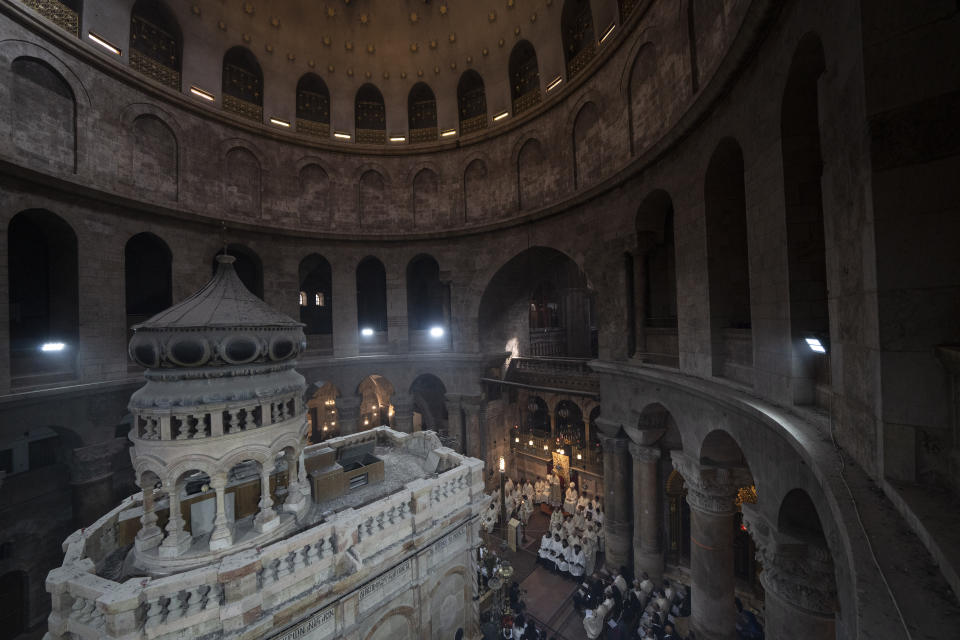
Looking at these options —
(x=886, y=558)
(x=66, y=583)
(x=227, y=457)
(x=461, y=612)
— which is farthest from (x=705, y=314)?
(x=66, y=583)

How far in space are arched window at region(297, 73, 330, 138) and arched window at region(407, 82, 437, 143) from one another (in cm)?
383

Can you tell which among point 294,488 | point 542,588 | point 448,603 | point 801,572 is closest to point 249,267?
point 294,488

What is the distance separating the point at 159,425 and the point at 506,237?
13.2m

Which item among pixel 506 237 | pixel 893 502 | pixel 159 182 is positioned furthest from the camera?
pixel 506 237

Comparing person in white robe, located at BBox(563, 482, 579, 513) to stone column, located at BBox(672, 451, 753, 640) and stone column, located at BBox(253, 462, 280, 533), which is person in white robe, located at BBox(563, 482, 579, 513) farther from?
stone column, located at BBox(253, 462, 280, 533)

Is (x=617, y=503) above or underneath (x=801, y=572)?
underneath

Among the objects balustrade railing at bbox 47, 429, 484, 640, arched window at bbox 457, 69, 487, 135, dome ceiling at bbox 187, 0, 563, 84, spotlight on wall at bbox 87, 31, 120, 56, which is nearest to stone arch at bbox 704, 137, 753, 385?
balustrade railing at bbox 47, 429, 484, 640

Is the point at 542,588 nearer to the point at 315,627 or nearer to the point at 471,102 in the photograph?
the point at 315,627

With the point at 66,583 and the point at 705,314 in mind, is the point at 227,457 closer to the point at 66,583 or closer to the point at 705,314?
the point at 66,583

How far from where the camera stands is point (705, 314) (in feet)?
24.9

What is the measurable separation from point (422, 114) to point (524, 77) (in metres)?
5.29

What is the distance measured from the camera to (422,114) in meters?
18.4

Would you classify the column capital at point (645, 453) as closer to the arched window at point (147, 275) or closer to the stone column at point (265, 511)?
the stone column at point (265, 511)

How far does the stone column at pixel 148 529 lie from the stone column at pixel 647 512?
11.2m
